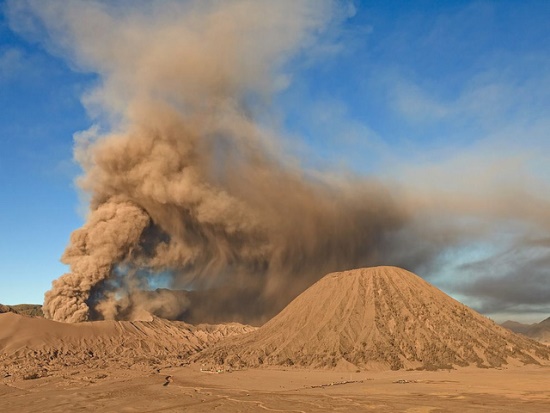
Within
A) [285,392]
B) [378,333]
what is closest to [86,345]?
[378,333]

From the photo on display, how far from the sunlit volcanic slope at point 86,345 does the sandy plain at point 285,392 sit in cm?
1327

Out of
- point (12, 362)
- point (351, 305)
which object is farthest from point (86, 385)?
point (351, 305)

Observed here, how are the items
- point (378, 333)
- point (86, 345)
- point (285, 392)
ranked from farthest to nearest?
1. point (86, 345)
2. point (378, 333)
3. point (285, 392)

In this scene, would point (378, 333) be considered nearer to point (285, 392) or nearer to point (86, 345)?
point (285, 392)

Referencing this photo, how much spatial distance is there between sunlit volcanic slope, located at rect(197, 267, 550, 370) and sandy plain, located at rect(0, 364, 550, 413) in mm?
5634

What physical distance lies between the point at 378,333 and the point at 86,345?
46844 millimetres

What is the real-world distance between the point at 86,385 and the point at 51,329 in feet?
135

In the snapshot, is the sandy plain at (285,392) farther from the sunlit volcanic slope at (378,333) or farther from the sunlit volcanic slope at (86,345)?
the sunlit volcanic slope at (86,345)

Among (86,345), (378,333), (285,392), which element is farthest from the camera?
(86,345)

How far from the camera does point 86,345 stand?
241ft

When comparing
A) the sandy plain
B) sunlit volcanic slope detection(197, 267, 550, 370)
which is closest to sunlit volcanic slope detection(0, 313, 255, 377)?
the sandy plain

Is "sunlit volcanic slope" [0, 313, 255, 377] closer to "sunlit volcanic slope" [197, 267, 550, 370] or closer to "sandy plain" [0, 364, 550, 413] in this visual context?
"sandy plain" [0, 364, 550, 413]

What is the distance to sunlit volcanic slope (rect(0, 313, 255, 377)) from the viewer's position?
59875mm

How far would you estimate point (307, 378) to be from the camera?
43.4 meters
